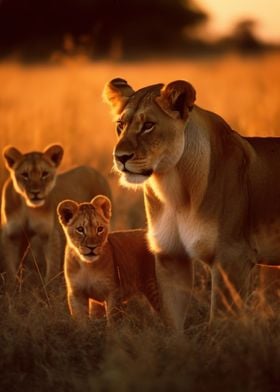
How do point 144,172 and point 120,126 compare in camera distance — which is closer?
point 144,172

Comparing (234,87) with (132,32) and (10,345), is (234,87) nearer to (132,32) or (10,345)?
(10,345)

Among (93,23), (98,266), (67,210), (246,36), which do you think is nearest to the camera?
(98,266)

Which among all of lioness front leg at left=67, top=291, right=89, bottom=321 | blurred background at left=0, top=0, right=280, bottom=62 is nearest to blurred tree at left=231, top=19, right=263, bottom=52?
blurred background at left=0, top=0, right=280, bottom=62

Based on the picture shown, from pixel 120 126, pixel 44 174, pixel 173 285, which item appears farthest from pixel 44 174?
pixel 120 126

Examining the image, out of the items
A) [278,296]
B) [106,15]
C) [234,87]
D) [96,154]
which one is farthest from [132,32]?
[278,296]

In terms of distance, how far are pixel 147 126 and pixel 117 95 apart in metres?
0.47

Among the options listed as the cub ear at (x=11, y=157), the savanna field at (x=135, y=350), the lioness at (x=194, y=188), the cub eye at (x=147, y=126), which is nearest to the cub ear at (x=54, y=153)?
the cub ear at (x=11, y=157)

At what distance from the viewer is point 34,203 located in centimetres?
829

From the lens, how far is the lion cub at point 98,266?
6.70 meters

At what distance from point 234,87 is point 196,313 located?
1394cm

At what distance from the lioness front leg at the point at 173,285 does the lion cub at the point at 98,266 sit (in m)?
0.38

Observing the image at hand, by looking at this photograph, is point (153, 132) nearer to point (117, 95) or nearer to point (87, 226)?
point (117, 95)

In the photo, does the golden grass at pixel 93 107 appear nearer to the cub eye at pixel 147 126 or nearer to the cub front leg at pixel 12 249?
the cub front leg at pixel 12 249

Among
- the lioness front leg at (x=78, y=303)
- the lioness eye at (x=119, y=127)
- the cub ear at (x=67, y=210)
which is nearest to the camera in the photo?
the lioness eye at (x=119, y=127)
